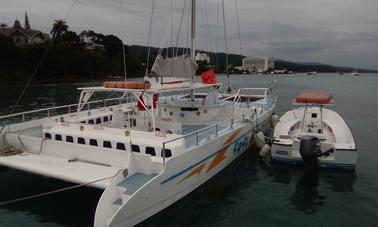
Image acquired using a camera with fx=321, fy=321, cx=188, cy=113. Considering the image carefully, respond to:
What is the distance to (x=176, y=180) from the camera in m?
9.31

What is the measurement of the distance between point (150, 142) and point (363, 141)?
14.8 meters

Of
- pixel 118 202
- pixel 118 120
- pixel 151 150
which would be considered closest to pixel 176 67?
pixel 118 120

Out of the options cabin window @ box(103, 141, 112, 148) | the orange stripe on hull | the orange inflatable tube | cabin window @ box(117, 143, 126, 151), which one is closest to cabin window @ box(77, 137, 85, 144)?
cabin window @ box(103, 141, 112, 148)

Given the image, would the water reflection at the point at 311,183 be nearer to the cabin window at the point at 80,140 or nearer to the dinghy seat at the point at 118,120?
the dinghy seat at the point at 118,120

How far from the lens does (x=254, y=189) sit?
1185 cm

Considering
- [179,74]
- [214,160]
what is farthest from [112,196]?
[179,74]

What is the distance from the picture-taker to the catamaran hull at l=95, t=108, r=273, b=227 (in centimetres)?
761

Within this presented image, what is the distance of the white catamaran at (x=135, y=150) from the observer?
26.7 ft

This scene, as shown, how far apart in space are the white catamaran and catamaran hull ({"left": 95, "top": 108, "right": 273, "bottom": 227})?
0.02 metres

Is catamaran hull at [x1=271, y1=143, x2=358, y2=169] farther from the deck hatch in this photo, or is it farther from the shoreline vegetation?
the shoreline vegetation

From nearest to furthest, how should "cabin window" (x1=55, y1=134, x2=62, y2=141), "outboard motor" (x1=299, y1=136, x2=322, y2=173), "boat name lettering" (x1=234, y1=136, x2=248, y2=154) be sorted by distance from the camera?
"cabin window" (x1=55, y1=134, x2=62, y2=141), "outboard motor" (x1=299, y1=136, x2=322, y2=173), "boat name lettering" (x1=234, y1=136, x2=248, y2=154)

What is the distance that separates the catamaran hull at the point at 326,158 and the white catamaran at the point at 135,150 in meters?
1.69

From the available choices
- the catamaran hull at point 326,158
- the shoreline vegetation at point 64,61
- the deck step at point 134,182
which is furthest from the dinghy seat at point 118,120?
the shoreline vegetation at point 64,61

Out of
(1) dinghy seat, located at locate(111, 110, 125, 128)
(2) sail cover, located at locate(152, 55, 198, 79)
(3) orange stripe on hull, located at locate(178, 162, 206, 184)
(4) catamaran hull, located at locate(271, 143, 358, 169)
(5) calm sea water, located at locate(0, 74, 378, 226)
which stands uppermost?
(2) sail cover, located at locate(152, 55, 198, 79)
